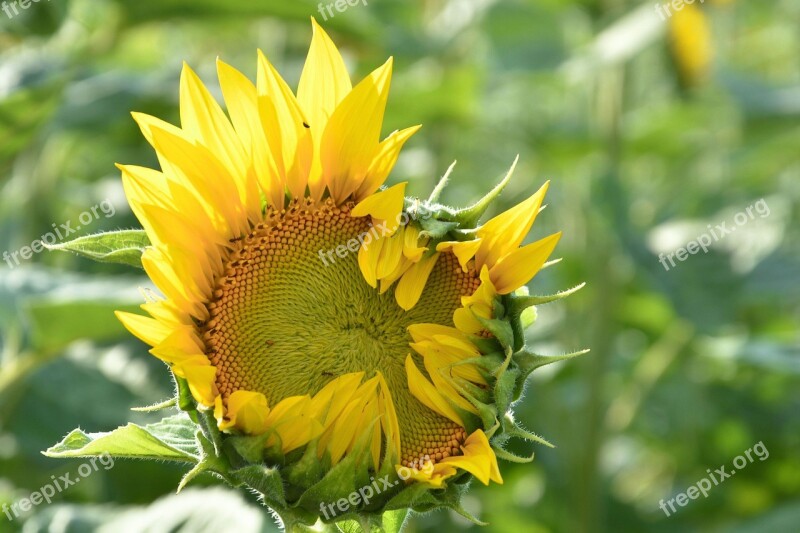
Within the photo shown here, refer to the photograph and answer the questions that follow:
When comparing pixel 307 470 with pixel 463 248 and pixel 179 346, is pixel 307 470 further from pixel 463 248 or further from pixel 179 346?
pixel 463 248

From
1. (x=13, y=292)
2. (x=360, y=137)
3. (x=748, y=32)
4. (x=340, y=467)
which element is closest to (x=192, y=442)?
(x=340, y=467)

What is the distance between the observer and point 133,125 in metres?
2.59

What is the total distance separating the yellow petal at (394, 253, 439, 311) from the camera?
45.6 inches

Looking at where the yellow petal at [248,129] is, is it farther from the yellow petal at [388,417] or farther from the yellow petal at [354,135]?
the yellow petal at [388,417]

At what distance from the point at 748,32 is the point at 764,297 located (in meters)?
3.06

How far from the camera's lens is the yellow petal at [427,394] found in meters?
1.13

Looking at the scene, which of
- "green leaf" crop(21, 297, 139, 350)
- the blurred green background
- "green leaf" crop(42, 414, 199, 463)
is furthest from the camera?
the blurred green background

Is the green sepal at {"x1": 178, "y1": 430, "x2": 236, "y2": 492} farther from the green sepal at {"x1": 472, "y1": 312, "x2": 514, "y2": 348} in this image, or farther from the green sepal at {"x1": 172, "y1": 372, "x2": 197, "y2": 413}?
the green sepal at {"x1": 472, "y1": 312, "x2": 514, "y2": 348}

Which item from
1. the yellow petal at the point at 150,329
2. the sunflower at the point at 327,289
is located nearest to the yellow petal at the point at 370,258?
the sunflower at the point at 327,289

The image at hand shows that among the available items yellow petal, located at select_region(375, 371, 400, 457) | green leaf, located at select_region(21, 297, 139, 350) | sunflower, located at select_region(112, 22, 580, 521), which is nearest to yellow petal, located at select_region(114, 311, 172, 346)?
sunflower, located at select_region(112, 22, 580, 521)

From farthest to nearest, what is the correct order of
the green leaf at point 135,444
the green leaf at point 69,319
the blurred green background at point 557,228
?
the blurred green background at point 557,228, the green leaf at point 69,319, the green leaf at point 135,444

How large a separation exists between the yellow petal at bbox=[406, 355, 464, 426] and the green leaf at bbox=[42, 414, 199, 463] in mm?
224

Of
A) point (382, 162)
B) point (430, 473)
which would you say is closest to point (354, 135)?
point (382, 162)

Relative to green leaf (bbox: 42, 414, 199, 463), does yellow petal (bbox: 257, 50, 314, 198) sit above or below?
above
